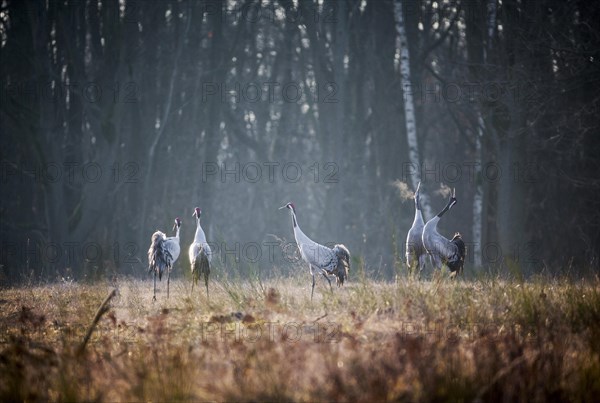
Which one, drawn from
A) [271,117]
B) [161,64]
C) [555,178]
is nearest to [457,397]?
[555,178]

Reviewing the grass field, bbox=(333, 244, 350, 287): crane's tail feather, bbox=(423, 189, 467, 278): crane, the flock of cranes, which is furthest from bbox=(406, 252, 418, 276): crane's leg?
bbox=(333, 244, 350, 287): crane's tail feather

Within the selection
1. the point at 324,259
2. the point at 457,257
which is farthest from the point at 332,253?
the point at 457,257

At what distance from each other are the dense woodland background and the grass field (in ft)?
23.4

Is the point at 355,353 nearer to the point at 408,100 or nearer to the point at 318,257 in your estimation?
the point at 318,257

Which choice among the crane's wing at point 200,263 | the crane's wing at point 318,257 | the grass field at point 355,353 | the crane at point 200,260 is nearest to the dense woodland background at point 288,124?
the crane's wing at point 318,257

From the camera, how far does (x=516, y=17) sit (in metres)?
19.2

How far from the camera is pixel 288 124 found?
33.0 m

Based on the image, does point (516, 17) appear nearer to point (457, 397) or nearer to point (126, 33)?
point (126, 33)

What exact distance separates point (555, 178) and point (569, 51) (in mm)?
6424

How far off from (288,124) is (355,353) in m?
26.9

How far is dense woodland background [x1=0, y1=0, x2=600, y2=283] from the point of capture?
62.6 ft

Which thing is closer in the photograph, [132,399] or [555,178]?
[132,399]

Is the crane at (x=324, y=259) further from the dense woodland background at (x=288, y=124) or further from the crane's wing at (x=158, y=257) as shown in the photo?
the dense woodland background at (x=288, y=124)

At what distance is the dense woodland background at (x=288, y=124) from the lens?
19.1m
